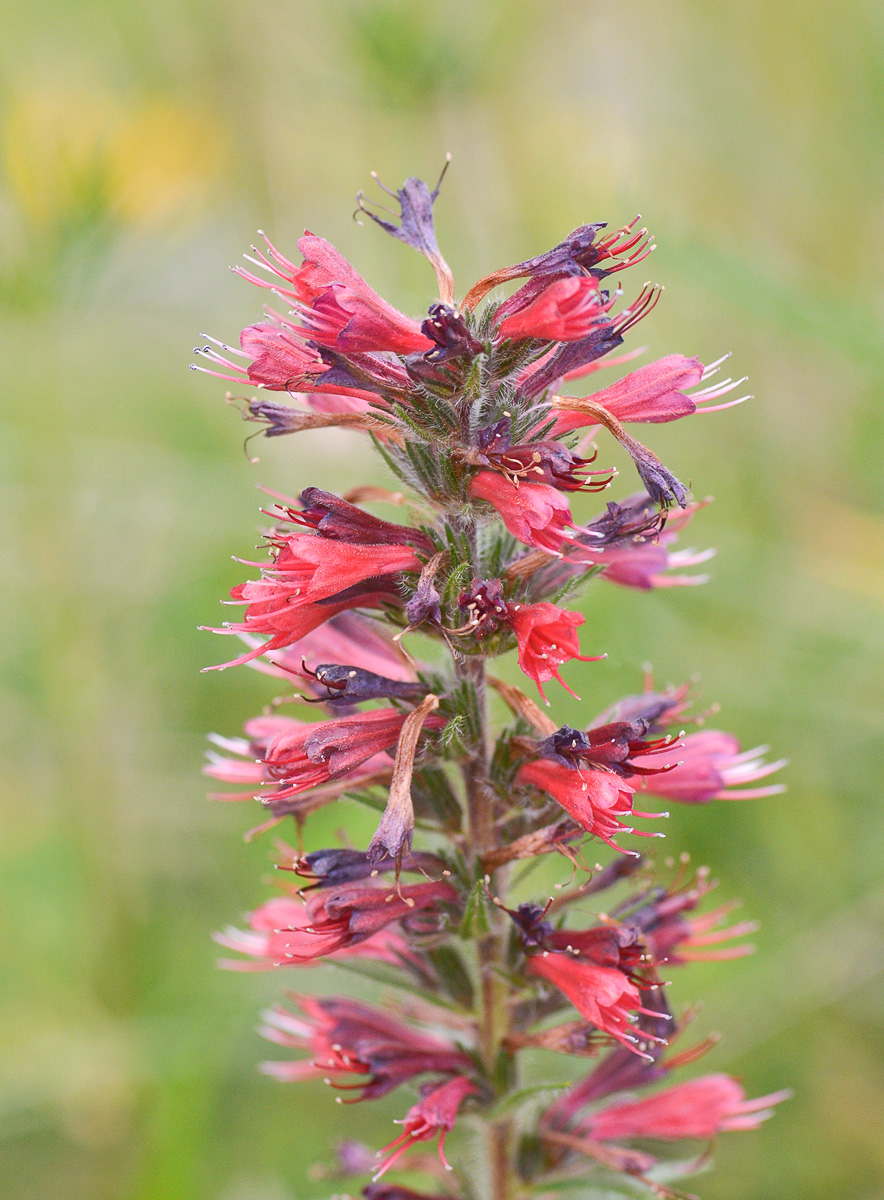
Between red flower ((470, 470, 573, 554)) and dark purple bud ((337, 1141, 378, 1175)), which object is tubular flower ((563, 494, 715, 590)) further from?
dark purple bud ((337, 1141, 378, 1175))

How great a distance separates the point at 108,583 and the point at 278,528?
5.13 meters

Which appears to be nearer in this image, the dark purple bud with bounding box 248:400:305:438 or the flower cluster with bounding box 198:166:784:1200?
the flower cluster with bounding box 198:166:784:1200

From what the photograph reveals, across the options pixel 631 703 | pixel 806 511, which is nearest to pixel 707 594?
pixel 806 511

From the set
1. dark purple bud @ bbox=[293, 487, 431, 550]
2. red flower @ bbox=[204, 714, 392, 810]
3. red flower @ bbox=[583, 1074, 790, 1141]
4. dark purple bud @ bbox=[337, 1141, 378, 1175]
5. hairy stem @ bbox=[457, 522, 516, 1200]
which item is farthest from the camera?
dark purple bud @ bbox=[337, 1141, 378, 1175]

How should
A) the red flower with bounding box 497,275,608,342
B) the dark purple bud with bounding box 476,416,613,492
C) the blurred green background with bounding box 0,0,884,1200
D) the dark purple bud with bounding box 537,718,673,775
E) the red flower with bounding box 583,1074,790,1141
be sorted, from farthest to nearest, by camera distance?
the blurred green background with bounding box 0,0,884,1200
the red flower with bounding box 583,1074,790,1141
the dark purple bud with bounding box 537,718,673,775
the dark purple bud with bounding box 476,416,613,492
the red flower with bounding box 497,275,608,342

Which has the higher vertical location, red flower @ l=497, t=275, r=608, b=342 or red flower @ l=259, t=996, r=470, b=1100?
red flower @ l=497, t=275, r=608, b=342

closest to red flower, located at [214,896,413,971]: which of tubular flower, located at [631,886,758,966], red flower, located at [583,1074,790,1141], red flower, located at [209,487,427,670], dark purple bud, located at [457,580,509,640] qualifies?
tubular flower, located at [631,886,758,966]

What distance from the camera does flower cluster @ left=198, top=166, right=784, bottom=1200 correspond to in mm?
2764

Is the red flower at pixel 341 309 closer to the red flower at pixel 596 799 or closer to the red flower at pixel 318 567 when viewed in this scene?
the red flower at pixel 318 567

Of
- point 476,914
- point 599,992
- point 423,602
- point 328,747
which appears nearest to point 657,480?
point 423,602

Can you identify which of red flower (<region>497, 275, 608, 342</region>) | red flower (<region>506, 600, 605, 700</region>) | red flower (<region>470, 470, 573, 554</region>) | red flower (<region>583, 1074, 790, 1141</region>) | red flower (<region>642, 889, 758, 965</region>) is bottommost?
red flower (<region>583, 1074, 790, 1141</region>)

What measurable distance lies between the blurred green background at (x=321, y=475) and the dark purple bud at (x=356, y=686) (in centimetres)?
278

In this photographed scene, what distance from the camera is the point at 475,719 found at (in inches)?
120

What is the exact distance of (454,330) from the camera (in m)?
2.65
